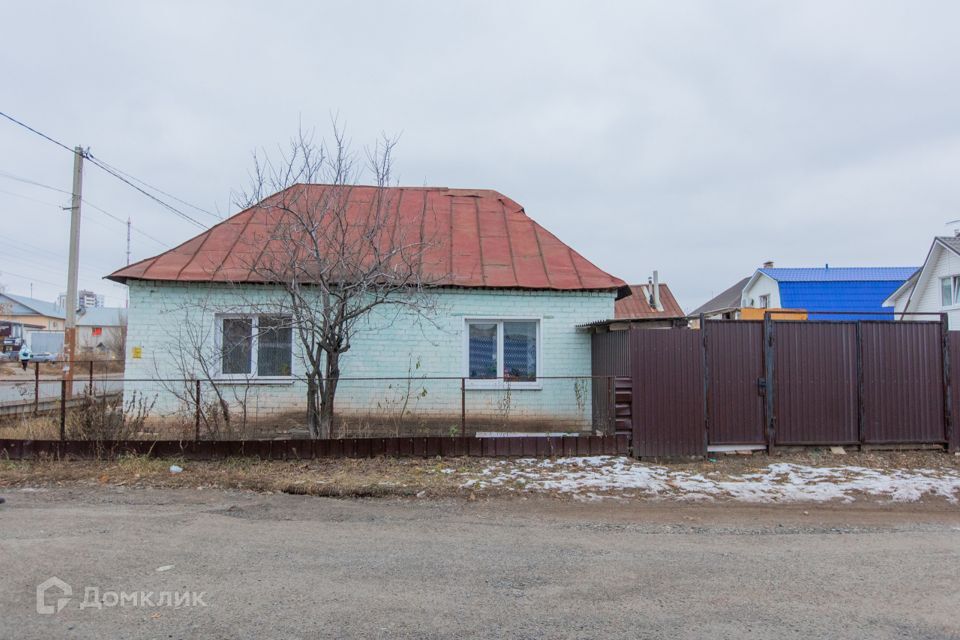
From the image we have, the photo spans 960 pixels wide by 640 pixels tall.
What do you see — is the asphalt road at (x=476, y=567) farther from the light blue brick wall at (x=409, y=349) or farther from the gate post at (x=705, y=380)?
the light blue brick wall at (x=409, y=349)

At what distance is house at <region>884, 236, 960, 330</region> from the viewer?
2117 cm

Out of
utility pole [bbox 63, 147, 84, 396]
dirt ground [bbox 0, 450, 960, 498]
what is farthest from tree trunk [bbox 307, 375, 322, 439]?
utility pole [bbox 63, 147, 84, 396]

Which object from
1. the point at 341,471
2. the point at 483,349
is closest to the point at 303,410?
the point at 341,471

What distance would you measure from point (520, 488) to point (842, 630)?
3946mm

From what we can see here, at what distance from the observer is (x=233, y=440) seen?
8.34m

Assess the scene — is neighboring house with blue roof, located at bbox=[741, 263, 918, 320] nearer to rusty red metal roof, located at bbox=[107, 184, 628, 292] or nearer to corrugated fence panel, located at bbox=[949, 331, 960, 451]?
corrugated fence panel, located at bbox=[949, 331, 960, 451]

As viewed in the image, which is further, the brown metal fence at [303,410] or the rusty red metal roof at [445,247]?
the rusty red metal roof at [445,247]

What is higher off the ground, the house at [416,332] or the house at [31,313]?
the house at [31,313]

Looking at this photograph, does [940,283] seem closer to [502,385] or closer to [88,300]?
[502,385]

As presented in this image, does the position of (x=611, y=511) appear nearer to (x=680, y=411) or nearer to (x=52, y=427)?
(x=680, y=411)

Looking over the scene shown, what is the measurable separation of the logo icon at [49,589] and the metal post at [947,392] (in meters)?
11.6

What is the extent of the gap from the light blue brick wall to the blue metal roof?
81.1ft

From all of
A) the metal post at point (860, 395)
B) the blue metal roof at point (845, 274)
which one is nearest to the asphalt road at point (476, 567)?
the metal post at point (860, 395)

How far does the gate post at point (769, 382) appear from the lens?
8.85 metres
